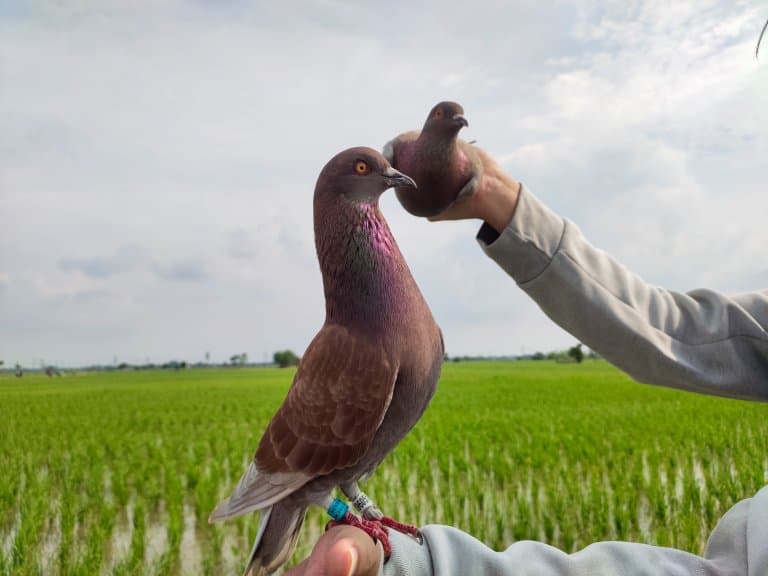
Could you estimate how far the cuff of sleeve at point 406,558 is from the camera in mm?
1223

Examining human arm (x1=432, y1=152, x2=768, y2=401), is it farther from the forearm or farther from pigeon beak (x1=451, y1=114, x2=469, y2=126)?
the forearm

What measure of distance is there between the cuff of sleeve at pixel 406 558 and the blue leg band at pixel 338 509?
263mm

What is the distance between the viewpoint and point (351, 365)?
0.94m

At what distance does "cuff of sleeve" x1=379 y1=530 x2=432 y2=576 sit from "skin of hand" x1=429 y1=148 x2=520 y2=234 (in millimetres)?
840

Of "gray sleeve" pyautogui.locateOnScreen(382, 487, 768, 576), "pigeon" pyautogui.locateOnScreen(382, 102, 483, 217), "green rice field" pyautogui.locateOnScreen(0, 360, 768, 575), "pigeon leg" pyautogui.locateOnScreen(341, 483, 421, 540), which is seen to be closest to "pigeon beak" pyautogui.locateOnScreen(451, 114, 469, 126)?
"pigeon" pyautogui.locateOnScreen(382, 102, 483, 217)

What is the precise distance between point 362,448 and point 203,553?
12.0 feet

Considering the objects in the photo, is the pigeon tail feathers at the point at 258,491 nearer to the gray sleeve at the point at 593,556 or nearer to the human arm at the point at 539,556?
the human arm at the point at 539,556

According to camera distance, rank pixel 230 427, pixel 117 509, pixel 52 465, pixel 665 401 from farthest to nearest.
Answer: pixel 665 401
pixel 230 427
pixel 52 465
pixel 117 509

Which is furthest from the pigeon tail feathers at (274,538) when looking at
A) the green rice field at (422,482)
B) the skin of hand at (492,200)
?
the green rice field at (422,482)

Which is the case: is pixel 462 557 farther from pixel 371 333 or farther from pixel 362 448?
pixel 371 333

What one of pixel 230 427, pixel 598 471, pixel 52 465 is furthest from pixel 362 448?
pixel 230 427

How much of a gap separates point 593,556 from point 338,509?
108cm

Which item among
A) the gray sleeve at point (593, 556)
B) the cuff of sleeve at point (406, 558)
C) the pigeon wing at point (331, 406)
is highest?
the pigeon wing at point (331, 406)

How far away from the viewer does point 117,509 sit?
539 cm
